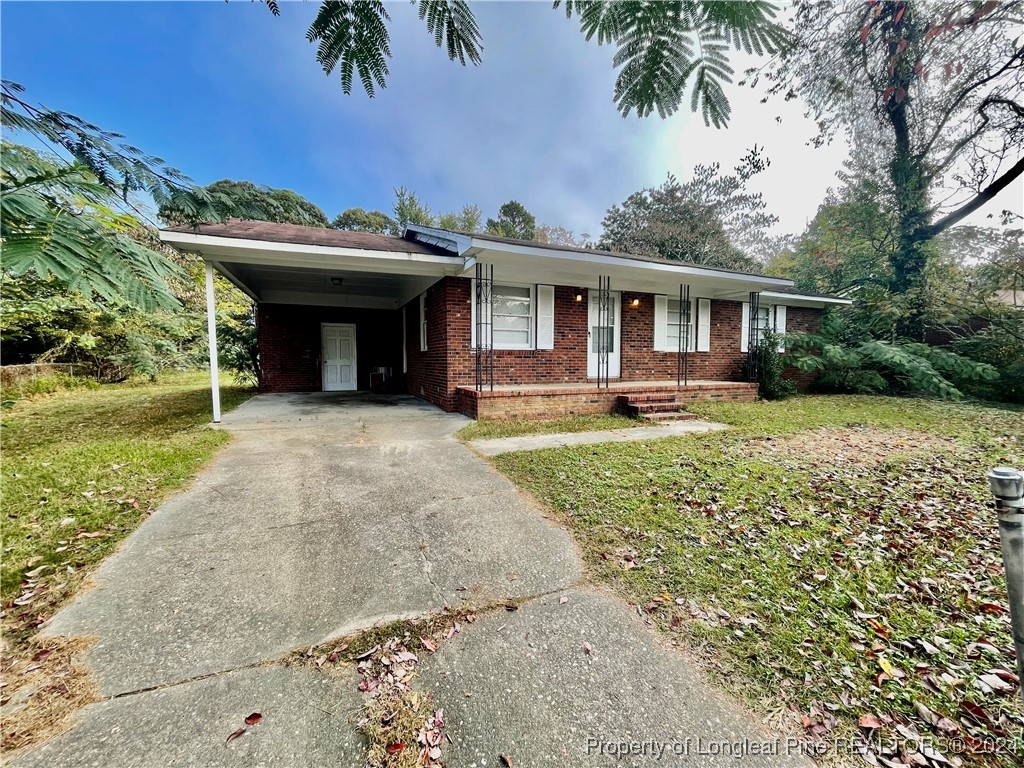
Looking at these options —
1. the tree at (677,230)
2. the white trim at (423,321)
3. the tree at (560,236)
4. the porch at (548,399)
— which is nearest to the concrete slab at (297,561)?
the porch at (548,399)

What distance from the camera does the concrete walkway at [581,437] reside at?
5340 millimetres

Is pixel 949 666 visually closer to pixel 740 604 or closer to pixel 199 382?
pixel 740 604

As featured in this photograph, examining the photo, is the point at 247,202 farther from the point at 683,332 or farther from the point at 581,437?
the point at 683,332

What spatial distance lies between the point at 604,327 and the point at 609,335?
76 cm

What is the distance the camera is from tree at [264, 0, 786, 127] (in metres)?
1.87

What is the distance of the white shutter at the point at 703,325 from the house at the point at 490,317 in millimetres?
44

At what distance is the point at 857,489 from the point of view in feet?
12.7

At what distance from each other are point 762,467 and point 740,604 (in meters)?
2.85

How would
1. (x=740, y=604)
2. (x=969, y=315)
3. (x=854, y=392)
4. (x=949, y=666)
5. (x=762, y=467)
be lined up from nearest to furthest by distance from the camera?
(x=949, y=666)
(x=740, y=604)
(x=762, y=467)
(x=969, y=315)
(x=854, y=392)

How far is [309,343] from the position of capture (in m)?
11.5

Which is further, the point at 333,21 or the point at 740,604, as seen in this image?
the point at 740,604

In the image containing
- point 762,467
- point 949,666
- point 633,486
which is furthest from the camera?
point 762,467

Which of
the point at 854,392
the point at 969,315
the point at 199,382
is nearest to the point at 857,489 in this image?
the point at 854,392

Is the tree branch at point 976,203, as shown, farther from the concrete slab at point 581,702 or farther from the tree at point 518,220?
the tree at point 518,220
